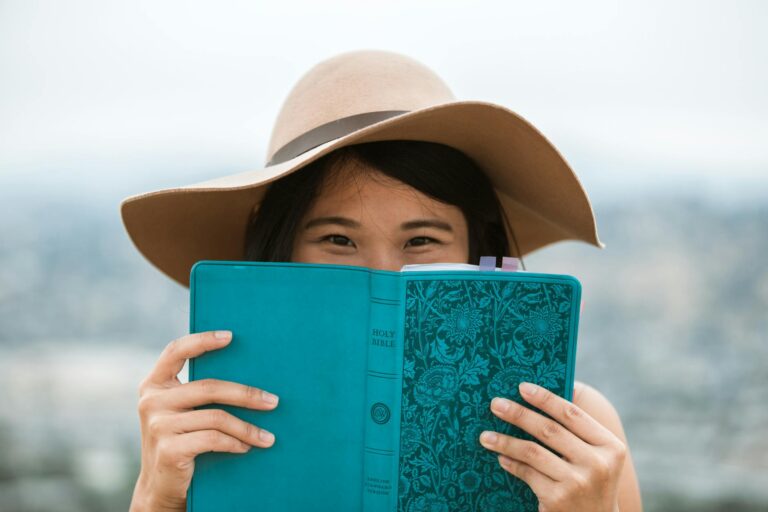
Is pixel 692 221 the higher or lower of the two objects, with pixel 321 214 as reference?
higher

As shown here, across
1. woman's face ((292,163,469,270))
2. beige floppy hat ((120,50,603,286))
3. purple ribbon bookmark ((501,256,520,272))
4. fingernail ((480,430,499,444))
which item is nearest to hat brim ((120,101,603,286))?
beige floppy hat ((120,50,603,286))

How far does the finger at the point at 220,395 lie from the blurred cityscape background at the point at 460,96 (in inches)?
53.9

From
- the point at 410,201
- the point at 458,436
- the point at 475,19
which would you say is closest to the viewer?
the point at 458,436

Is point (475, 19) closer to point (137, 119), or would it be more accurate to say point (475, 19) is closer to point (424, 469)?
point (137, 119)

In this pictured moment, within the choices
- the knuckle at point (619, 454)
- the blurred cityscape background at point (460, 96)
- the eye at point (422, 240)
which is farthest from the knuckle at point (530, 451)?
the blurred cityscape background at point (460, 96)

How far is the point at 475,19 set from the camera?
2.11 m

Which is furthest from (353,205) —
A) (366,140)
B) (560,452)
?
(560,452)

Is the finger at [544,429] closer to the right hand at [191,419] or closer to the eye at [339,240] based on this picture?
the right hand at [191,419]

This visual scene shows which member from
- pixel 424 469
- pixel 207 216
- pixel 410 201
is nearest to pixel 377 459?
pixel 424 469

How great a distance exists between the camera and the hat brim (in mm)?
1117

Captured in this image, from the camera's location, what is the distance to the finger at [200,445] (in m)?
0.92

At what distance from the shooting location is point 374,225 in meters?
1.23

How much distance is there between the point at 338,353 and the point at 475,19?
1.57 meters

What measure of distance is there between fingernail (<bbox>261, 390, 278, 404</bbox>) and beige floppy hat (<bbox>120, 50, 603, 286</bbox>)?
0.36 m
